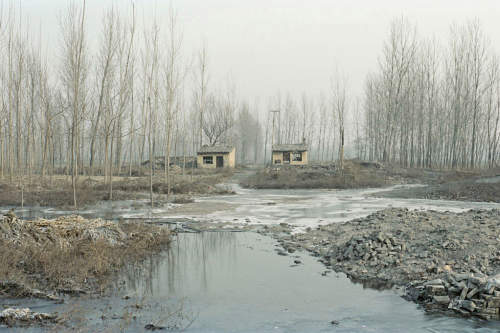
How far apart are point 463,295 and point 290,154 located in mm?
40414

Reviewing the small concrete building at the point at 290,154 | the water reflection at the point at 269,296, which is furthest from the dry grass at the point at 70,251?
the small concrete building at the point at 290,154

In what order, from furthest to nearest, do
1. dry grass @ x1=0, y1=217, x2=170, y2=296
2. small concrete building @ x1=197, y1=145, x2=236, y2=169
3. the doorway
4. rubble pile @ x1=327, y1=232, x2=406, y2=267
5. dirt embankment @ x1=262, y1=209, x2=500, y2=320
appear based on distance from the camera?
the doorway, small concrete building @ x1=197, y1=145, x2=236, y2=169, rubble pile @ x1=327, y1=232, x2=406, y2=267, dry grass @ x1=0, y1=217, x2=170, y2=296, dirt embankment @ x1=262, y1=209, x2=500, y2=320

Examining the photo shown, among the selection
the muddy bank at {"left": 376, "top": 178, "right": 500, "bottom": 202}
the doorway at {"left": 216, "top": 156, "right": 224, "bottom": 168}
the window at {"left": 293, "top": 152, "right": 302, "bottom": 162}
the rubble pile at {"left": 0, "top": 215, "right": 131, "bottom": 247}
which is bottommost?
the rubble pile at {"left": 0, "top": 215, "right": 131, "bottom": 247}

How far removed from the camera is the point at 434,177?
3412 cm

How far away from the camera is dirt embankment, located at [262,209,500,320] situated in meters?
6.44

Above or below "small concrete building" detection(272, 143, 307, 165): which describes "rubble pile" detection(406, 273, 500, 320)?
below

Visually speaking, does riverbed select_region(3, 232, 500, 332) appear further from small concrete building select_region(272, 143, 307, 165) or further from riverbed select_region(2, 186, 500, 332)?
small concrete building select_region(272, 143, 307, 165)

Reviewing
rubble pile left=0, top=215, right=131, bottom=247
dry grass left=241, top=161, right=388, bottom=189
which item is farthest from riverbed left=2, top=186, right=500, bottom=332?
dry grass left=241, top=161, right=388, bottom=189

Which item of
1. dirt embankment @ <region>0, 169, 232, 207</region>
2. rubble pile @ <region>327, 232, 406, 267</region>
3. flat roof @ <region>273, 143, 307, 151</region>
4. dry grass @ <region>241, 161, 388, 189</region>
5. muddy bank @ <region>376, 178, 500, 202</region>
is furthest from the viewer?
flat roof @ <region>273, 143, 307, 151</region>

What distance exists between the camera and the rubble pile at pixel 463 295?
615 centimetres

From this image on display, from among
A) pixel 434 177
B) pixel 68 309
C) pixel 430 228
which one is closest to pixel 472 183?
pixel 434 177

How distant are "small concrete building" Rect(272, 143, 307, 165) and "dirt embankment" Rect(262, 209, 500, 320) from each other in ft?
111

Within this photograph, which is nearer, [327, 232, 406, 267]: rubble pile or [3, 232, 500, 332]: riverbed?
[3, 232, 500, 332]: riverbed

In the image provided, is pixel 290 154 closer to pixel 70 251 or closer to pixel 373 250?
pixel 373 250
